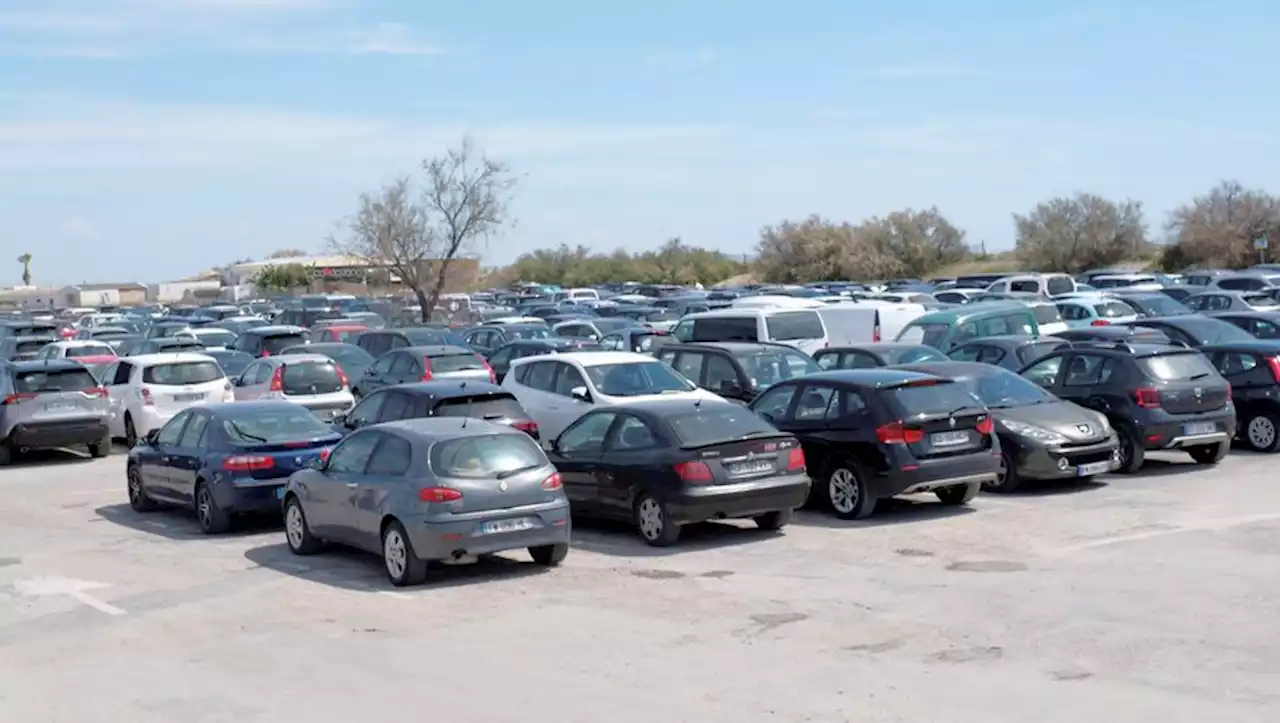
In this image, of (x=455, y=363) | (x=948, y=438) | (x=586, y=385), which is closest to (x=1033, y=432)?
(x=948, y=438)

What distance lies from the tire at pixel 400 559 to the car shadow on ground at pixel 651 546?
2206 mm

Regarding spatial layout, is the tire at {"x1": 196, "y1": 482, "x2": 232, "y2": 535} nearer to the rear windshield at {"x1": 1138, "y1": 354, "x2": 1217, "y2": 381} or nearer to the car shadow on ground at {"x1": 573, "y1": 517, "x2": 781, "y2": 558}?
the car shadow on ground at {"x1": 573, "y1": 517, "x2": 781, "y2": 558}

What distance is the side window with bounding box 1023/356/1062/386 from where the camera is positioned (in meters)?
20.4

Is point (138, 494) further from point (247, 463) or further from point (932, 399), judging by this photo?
point (932, 399)

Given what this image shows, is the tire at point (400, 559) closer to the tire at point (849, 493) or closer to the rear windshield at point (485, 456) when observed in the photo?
the rear windshield at point (485, 456)

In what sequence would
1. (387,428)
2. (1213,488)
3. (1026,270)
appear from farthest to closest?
(1026,270) < (1213,488) < (387,428)

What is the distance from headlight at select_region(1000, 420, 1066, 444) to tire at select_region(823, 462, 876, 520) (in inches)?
83.6

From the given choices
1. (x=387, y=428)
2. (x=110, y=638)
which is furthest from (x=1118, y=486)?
(x=110, y=638)

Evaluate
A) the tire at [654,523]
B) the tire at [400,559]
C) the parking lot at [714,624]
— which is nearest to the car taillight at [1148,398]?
the parking lot at [714,624]

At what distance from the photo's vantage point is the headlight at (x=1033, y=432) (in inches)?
677

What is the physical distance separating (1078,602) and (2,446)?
19.7m

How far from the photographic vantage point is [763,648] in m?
10.5

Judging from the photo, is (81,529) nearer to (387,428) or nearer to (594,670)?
(387,428)

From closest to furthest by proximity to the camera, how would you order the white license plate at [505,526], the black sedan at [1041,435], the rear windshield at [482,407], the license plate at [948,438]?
1. the white license plate at [505,526]
2. the license plate at [948,438]
3. the black sedan at [1041,435]
4. the rear windshield at [482,407]
